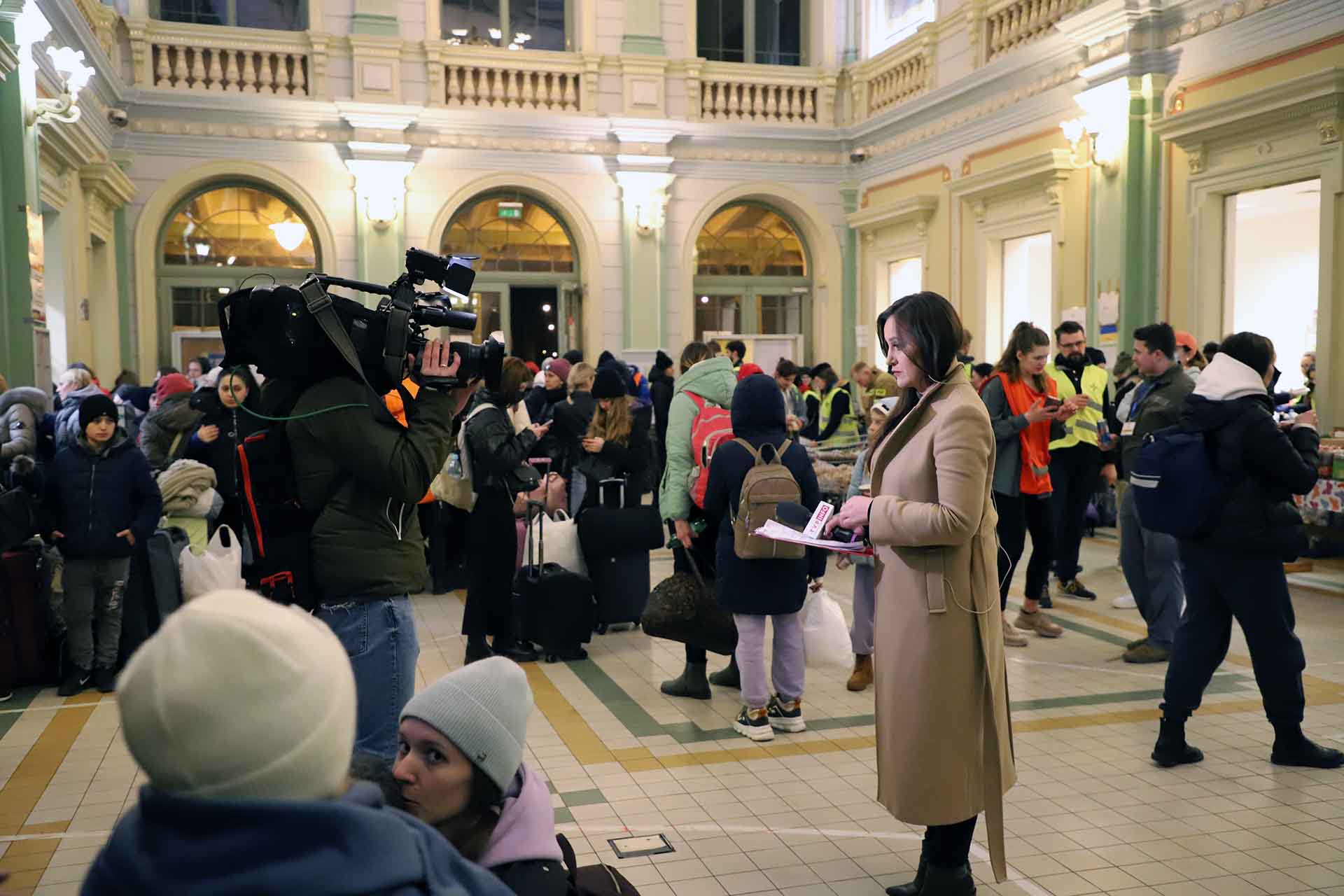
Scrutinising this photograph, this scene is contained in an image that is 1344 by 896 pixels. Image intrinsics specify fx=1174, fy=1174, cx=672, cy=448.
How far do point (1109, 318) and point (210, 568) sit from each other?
27.4 feet

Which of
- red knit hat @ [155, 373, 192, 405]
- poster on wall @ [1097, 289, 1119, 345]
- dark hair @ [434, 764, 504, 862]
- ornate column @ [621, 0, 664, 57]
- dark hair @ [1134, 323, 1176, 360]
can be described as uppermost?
ornate column @ [621, 0, 664, 57]

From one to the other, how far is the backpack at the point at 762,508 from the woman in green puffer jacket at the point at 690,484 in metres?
0.67

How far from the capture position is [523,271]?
16.0 metres

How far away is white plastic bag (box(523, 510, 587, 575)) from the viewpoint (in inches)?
273

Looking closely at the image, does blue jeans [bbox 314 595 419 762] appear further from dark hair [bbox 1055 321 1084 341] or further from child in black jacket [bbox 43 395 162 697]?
dark hair [bbox 1055 321 1084 341]

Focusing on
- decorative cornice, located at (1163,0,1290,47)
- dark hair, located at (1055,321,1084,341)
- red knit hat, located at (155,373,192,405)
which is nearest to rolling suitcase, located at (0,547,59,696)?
red knit hat, located at (155,373,192,405)

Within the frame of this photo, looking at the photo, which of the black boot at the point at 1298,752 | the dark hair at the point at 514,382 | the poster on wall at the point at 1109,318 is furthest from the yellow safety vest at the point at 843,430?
the black boot at the point at 1298,752

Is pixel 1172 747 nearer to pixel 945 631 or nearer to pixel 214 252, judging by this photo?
pixel 945 631

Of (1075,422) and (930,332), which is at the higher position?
(930,332)

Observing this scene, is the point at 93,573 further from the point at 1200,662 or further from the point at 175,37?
the point at 175,37

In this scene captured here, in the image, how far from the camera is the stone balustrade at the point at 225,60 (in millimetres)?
13906

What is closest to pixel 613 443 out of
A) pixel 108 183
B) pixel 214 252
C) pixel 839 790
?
pixel 839 790

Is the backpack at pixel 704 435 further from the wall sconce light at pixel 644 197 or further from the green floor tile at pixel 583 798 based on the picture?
the wall sconce light at pixel 644 197

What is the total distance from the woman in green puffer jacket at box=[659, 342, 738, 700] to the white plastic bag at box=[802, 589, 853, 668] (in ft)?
1.81
